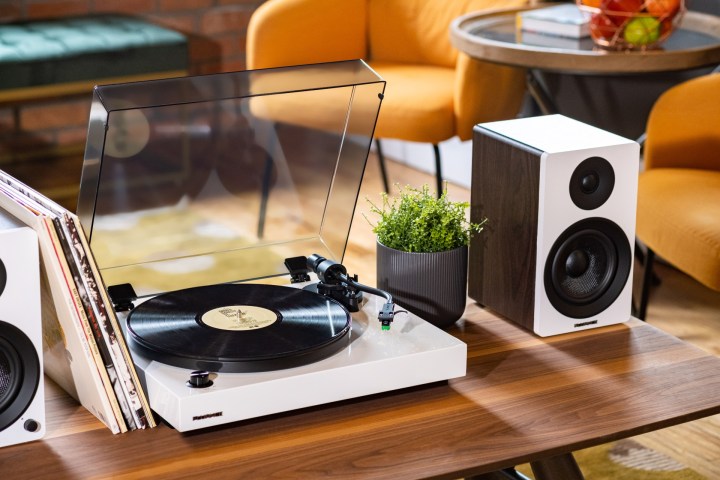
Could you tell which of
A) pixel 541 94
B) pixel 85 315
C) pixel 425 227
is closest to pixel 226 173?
pixel 425 227

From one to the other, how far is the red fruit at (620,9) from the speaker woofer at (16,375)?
1.70 metres

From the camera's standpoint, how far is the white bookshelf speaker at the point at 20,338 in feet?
3.42

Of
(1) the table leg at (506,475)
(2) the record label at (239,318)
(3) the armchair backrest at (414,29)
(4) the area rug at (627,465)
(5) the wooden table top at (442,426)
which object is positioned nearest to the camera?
(5) the wooden table top at (442,426)

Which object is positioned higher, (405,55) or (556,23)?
(556,23)

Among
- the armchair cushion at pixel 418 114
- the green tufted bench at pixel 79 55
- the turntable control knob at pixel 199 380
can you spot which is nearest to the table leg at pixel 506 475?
the turntable control knob at pixel 199 380

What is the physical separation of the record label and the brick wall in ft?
7.78

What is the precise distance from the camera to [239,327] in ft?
3.91

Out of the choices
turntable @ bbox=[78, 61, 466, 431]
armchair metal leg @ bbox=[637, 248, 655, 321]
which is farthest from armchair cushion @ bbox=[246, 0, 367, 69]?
turntable @ bbox=[78, 61, 466, 431]

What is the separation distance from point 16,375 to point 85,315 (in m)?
0.09

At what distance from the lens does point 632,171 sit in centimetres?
134

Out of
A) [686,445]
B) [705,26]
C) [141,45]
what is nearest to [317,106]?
[686,445]

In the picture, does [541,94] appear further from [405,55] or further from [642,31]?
[405,55]

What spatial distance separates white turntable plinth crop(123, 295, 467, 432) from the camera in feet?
3.49

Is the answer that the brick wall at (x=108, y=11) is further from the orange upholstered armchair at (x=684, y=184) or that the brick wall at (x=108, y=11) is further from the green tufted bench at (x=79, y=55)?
the orange upholstered armchair at (x=684, y=184)
